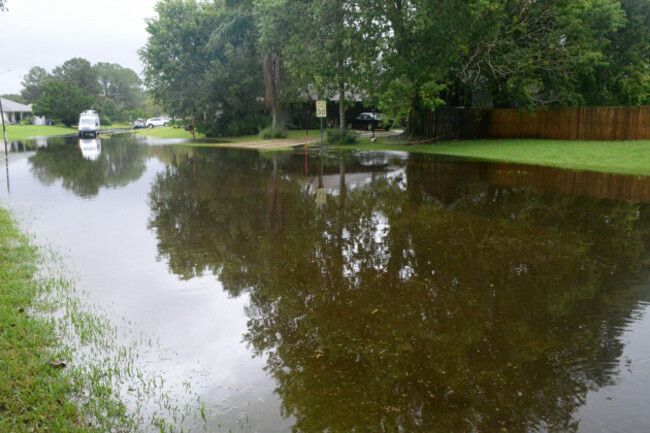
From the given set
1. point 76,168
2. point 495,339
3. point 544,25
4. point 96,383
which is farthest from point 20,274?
point 544,25

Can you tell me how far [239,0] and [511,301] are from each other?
138 ft

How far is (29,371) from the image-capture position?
4.29 metres

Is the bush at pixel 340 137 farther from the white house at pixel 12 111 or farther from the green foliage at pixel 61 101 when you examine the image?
the white house at pixel 12 111

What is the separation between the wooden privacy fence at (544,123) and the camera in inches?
1030

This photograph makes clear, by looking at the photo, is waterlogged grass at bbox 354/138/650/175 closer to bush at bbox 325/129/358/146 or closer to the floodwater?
bush at bbox 325/129/358/146

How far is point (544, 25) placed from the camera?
28.3 metres

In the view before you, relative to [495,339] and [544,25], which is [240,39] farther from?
[495,339]

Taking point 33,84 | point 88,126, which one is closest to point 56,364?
point 88,126

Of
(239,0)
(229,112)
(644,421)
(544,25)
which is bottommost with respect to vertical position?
(644,421)

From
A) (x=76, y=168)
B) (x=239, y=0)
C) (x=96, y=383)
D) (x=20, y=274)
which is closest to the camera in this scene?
(x=96, y=383)

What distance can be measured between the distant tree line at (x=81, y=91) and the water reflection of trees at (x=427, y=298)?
272 ft

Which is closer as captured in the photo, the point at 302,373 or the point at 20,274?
the point at 302,373

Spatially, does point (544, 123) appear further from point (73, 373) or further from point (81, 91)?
point (81, 91)

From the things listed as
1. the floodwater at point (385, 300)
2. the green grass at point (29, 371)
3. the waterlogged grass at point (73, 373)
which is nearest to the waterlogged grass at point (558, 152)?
the floodwater at point (385, 300)
